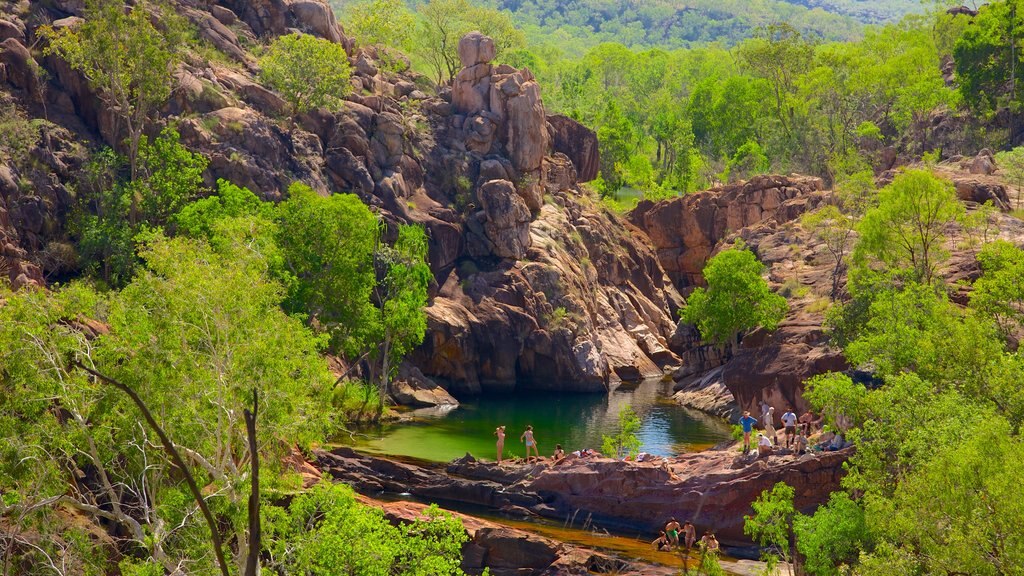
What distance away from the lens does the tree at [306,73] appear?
8156 cm

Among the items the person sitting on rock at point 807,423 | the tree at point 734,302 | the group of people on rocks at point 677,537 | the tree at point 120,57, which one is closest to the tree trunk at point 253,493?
the group of people on rocks at point 677,537

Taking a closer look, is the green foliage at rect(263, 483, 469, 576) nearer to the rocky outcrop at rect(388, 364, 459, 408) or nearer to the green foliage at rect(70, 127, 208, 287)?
the green foliage at rect(70, 127, 208, 287)

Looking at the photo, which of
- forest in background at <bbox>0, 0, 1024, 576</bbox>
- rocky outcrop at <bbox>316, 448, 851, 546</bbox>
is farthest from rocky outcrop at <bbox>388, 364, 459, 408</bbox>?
rocky outcrop at <bbox>316, 448, 851, 546</bbox>

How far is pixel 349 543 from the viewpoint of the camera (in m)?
26.7

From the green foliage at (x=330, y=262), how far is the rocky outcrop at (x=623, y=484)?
1486 cm

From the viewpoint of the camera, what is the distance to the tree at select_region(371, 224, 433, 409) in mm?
66438

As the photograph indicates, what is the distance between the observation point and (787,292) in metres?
78.1

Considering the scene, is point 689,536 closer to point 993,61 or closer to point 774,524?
point 774,524

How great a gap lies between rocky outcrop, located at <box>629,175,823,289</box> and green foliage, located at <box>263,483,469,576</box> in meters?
75.2

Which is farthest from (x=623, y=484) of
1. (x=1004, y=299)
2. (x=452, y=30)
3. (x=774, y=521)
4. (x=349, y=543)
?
(x=452, y=30)

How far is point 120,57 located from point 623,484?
41453 millimetres

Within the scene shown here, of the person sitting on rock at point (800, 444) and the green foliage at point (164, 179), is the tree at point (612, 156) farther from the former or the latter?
the person sitting on rock at point (800, 444)

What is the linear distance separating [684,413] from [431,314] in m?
20.5

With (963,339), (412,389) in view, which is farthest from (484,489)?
(412,389)
